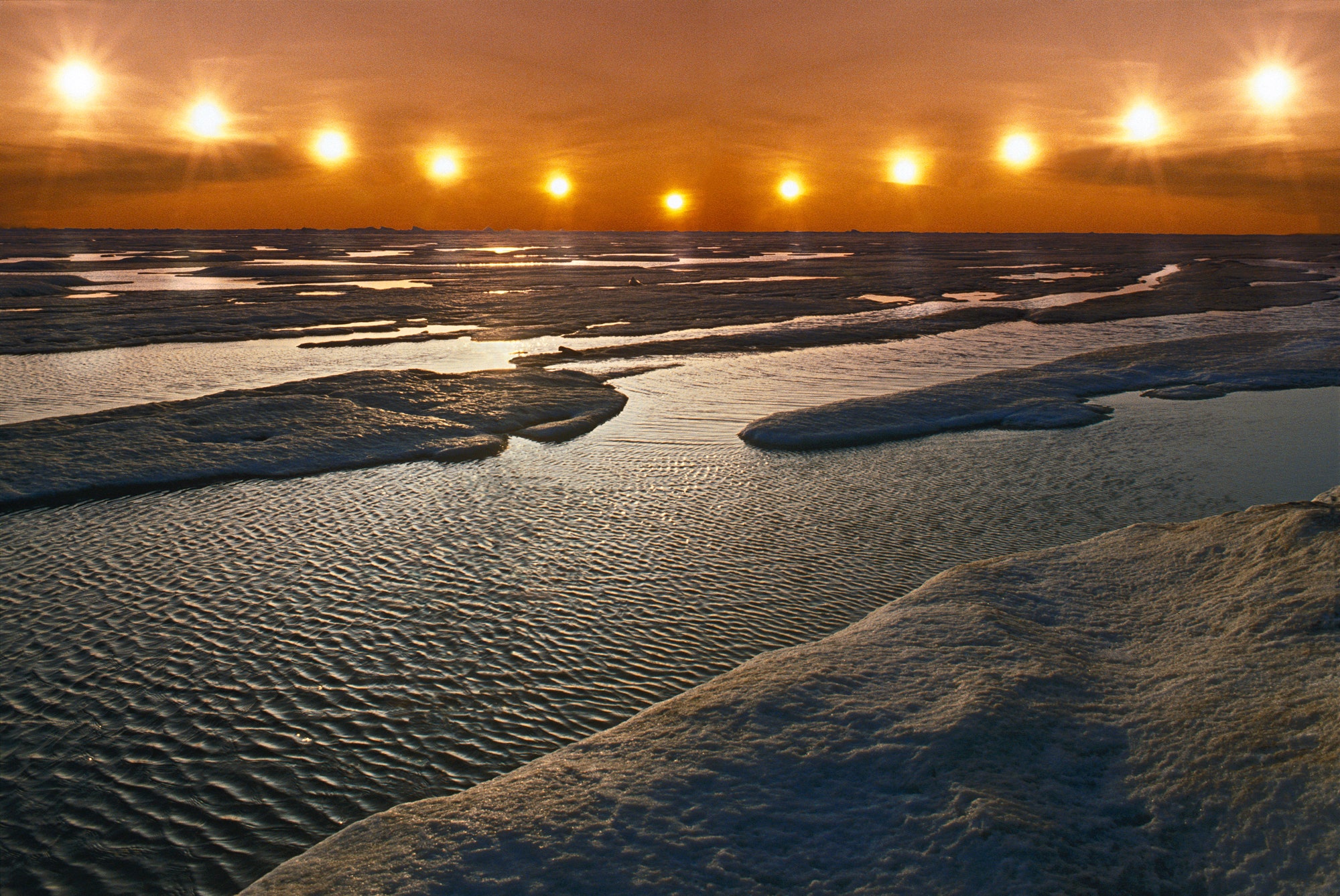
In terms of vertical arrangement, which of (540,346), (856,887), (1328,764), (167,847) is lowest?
(167,847)

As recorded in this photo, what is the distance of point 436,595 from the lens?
8.35m

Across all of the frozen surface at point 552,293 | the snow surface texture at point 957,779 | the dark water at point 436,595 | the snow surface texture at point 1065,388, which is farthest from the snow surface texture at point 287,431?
the frozen surface at point 552,293

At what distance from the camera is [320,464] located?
1294 cm

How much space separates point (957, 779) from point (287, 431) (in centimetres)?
1304

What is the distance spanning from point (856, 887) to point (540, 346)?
23496mm

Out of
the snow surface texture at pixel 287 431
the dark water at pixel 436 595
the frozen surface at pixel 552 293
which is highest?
the frozen surface at pixel 552 293

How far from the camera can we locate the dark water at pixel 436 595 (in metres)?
5.49

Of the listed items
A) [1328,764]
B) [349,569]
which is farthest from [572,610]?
[1328,764]

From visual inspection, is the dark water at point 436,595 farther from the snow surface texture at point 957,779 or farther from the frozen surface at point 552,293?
the frozen surface at point 552,293

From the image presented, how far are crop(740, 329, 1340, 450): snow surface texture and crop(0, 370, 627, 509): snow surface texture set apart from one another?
173 inches

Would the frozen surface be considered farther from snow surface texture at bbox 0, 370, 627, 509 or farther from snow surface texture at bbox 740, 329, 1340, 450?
snow surface texture at bbox 0, 370, 627, 509

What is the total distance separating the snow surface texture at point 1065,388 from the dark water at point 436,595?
0.76 meters

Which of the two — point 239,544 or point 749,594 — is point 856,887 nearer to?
point 749,594

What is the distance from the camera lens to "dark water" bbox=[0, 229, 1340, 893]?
549 centimetres
